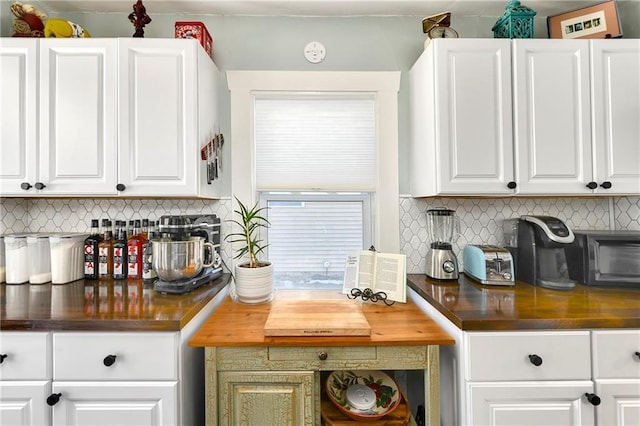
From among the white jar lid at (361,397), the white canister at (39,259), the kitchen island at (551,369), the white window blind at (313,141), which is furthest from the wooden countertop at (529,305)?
the white canister at (39,259)

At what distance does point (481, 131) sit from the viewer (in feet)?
5.39

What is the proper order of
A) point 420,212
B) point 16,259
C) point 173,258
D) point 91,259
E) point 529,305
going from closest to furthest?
point 529,305 → point 173,258 → point 16,259 → point 91,259 → point 420,212

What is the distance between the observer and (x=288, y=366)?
1.23m

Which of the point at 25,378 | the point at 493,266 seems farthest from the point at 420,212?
the point at 25,378

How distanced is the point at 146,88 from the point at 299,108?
86 centimetres

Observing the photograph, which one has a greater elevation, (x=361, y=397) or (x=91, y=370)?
(x=91, y=370)

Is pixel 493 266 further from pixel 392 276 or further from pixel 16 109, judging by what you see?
pixel 16 109

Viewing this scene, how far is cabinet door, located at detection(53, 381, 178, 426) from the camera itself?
3.83 ft

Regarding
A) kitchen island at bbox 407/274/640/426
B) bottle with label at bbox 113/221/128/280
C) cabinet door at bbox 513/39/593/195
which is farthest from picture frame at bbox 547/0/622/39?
bottle with label at bbox 113/221/128/280

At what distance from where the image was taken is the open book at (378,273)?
168 cm

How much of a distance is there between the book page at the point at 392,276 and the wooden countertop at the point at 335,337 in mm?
62

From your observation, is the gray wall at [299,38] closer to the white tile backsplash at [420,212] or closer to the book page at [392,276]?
the white tile backsplash at [420,212]

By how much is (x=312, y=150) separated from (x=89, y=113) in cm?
122

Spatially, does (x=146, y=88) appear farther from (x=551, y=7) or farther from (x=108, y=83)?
(x=551, y=7)
